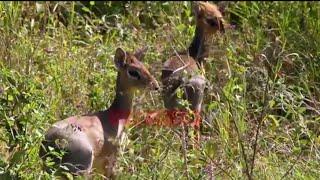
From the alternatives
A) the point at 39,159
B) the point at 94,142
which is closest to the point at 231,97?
the point at 94,142

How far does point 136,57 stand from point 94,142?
783 millimetres

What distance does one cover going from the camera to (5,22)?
25.2 feet

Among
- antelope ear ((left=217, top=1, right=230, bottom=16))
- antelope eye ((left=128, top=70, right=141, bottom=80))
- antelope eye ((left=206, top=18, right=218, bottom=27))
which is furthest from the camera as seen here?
antelope ear ((left=217, top=1, right=230, bottom=16))

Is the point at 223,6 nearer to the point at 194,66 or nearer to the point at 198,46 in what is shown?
the point at 198,46

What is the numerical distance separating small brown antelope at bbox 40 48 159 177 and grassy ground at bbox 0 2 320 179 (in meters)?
0.09

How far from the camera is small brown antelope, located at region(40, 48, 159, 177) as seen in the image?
5895mm

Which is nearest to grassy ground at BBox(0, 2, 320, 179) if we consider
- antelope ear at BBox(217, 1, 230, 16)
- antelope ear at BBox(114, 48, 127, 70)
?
antelope ear at BBox(217, 1, 230, 16)

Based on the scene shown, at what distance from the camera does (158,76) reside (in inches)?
295

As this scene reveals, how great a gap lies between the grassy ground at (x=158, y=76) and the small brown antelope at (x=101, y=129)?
0.29 ft

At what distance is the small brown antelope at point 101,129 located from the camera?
19.3ft

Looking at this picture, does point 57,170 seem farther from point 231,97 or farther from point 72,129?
point 231,97

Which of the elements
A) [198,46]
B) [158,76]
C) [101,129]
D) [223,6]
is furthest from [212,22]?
[101,129]

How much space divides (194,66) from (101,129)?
122 cm

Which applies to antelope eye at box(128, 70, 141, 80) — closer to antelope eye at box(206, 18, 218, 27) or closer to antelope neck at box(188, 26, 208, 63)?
antelope neck at box(188, 26, 208, 63)
